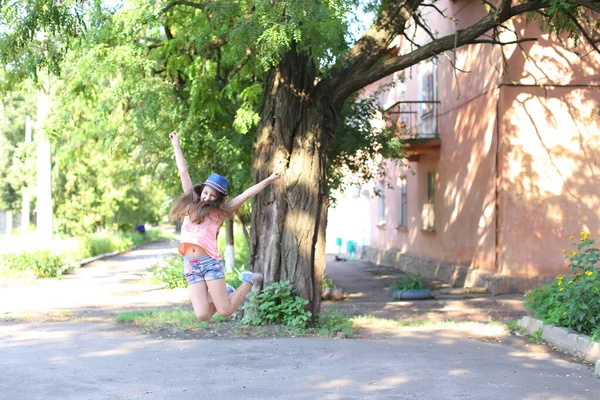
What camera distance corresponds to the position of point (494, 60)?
704 inches

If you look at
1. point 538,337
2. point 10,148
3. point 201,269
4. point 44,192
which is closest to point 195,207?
point 201,269

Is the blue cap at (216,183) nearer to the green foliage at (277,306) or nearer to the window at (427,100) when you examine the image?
the green foliage at (277,306)

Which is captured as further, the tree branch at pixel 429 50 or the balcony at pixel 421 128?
the balcony at pixel 421 128

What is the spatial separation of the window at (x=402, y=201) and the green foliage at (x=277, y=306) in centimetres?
1697

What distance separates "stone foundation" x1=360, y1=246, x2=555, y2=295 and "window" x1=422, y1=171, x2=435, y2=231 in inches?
43.1

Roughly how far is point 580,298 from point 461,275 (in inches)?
412

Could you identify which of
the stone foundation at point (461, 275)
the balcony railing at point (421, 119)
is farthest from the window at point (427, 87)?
the stone foundation at point (461, 275)

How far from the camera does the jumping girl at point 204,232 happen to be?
693cm

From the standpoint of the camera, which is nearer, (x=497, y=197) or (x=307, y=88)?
(x=307, y=88)

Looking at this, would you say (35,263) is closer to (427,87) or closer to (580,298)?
(427,87)

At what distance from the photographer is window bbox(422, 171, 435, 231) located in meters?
23.3

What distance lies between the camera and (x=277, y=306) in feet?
35.0

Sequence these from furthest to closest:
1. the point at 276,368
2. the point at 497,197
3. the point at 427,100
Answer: the point at 427,100 → the point at 497,197 → the point at 276,368

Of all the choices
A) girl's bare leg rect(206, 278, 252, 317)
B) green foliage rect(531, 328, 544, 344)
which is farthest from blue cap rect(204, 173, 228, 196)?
green foliage rect(531, 328, 544, 344)
